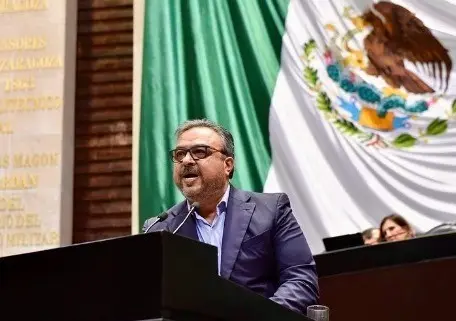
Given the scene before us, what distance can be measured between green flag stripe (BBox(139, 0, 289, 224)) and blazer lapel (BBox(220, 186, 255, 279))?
278 cm

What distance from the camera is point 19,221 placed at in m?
5.93

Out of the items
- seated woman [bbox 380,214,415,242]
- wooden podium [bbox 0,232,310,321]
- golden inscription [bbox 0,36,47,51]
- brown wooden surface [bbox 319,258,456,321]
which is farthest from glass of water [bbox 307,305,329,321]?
golden inscription [bbox 0,36,47,51]

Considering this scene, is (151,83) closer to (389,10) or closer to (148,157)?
(148,157)

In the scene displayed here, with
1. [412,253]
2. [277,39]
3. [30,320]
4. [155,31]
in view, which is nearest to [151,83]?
[155,31]

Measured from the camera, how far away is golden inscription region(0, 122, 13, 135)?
609 cm

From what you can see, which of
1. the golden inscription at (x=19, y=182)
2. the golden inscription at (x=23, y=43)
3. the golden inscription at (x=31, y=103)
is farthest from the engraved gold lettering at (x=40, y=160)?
the golden inscription at (x=23, y=43)

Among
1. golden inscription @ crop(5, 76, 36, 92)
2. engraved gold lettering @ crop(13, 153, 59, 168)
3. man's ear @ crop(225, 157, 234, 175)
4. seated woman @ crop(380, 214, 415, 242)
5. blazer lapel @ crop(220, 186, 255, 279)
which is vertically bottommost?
blazer lapel @ crop(220, 186, 255, 279)

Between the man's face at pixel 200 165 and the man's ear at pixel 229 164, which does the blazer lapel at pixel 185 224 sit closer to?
the man's face at pixel 200 165

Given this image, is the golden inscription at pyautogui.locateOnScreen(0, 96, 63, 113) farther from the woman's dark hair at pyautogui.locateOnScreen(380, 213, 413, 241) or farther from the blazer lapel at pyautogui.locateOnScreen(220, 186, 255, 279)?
the blazer lapel at pyautogui.locateOnScreen(220, 186, 255, 279)

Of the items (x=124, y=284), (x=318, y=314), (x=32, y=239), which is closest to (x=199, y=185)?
(x=318, y=314)

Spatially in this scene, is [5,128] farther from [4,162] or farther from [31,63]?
[31,63]

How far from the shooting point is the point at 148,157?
19.4 ft

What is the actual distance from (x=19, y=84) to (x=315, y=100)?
89.5 inches

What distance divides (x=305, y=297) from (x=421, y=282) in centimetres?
108
